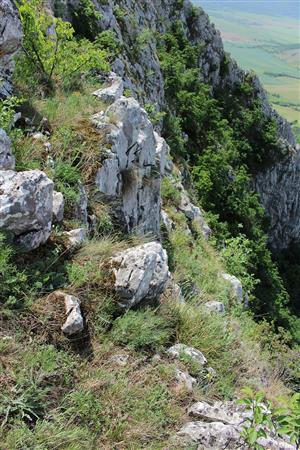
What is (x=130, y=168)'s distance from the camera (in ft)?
25.8

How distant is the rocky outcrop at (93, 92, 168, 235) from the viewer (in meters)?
7.17

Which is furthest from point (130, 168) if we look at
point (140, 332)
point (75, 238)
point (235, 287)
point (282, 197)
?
A: point (282, 197)

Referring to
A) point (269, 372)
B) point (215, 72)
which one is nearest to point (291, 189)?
point (215, 72)

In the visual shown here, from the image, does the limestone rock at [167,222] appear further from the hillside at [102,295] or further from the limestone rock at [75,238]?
the limestone rock at [75,238]

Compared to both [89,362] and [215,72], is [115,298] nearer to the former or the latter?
[89,362]

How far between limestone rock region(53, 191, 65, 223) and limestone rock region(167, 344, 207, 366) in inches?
82.3

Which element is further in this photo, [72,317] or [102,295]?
[102,295]

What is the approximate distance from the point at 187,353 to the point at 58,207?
235 centimetres

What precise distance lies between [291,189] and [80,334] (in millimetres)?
33538

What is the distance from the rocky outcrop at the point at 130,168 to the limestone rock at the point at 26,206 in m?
1.84

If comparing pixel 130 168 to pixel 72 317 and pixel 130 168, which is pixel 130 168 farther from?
pixel 72 317

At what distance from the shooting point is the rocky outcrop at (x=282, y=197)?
111 feet

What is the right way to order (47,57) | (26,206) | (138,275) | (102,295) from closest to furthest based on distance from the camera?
(26,206) → (102,295) → (138,275) → (47,57)

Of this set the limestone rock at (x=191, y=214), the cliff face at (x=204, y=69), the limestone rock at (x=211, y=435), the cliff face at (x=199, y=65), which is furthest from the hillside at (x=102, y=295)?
the cliff face at (x=204, y=69)
